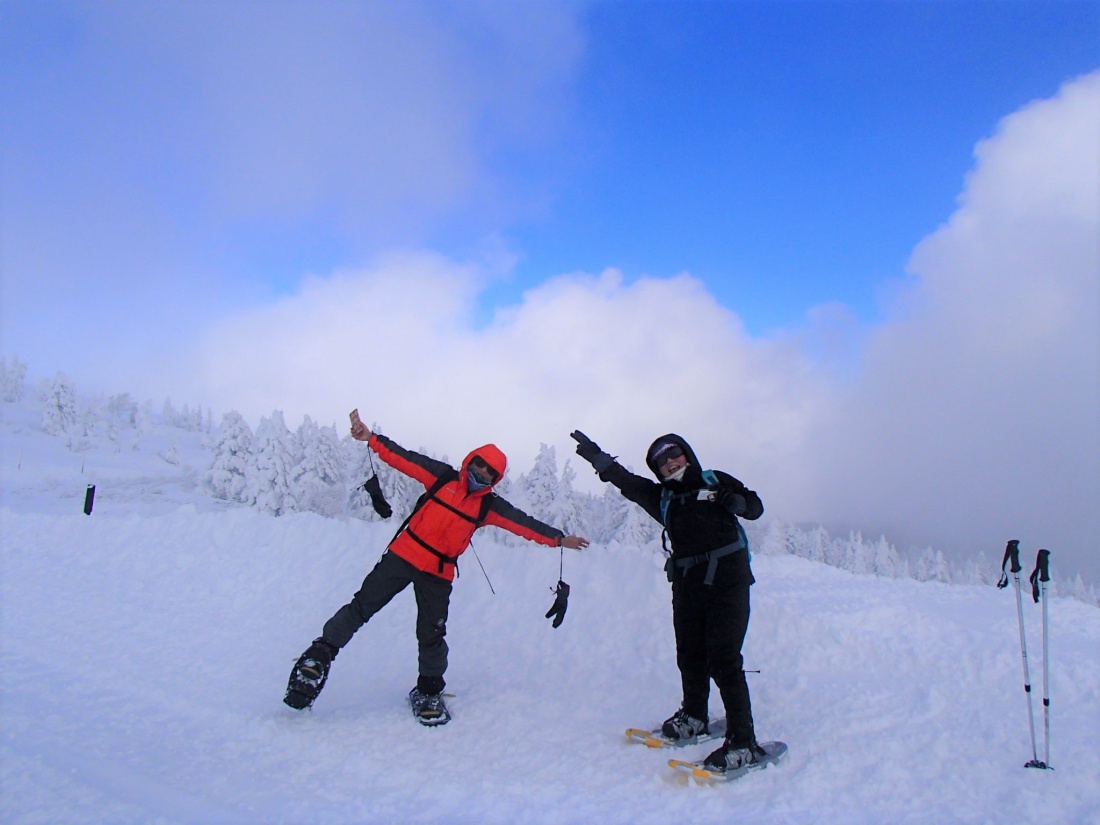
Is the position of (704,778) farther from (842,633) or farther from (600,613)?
(600,613)

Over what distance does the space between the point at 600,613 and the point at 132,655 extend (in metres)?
Answer: 6.24

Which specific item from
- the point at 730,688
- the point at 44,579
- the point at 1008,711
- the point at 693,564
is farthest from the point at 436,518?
the point at 44,579

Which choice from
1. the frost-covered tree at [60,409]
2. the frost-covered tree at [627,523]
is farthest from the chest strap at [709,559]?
the frost-covered tree at [60,409]

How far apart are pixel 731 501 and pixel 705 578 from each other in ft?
2.37

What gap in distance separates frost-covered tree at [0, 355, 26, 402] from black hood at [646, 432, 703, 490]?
125 metres

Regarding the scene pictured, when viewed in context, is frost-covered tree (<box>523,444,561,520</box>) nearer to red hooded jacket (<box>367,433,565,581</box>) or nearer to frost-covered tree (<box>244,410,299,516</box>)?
frost-covered tree (<box>244,410,299,516</box>)

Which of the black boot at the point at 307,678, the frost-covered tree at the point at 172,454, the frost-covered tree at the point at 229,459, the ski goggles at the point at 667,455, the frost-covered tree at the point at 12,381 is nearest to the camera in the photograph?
the ski goggles at the point at 667,455

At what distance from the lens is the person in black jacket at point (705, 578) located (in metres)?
5.00

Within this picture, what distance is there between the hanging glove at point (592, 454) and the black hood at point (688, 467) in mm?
616

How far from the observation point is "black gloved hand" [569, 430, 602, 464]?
20.6 feet

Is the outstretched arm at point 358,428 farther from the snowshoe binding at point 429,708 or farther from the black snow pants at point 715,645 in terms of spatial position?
the black snow pants at point 715,645

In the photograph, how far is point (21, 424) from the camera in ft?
264

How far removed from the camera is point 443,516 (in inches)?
247

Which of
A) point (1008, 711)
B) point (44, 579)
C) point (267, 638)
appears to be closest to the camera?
point (1008, 711)
